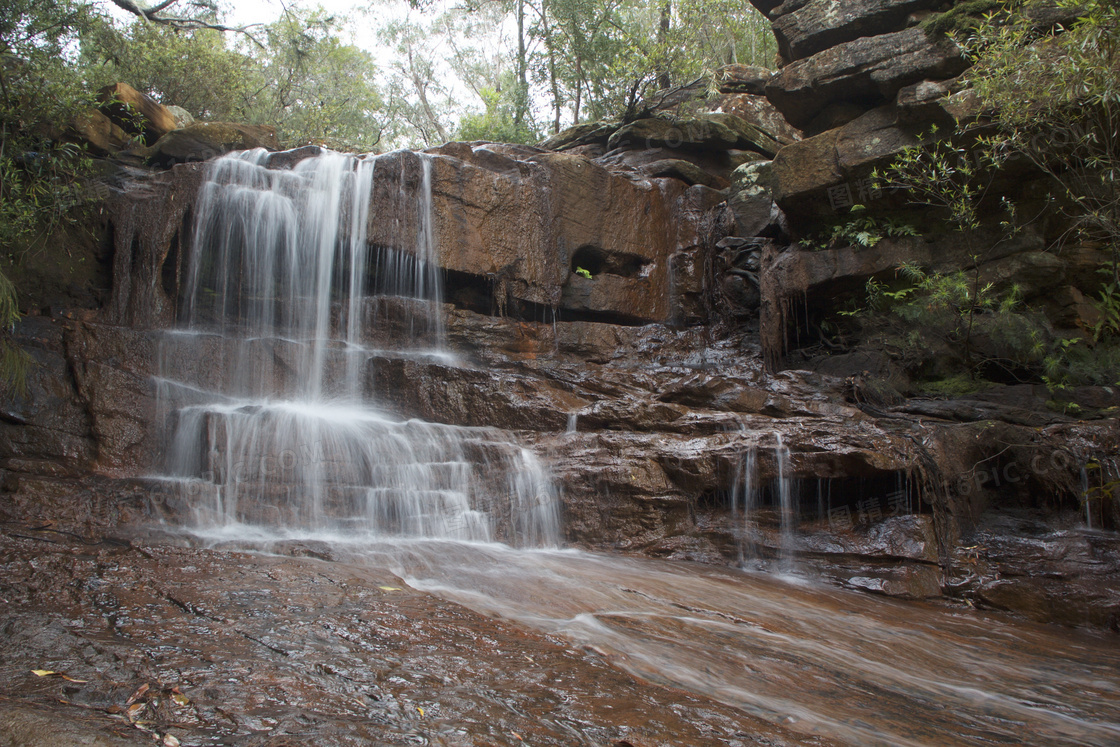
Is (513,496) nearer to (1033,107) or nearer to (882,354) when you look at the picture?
(882,354)

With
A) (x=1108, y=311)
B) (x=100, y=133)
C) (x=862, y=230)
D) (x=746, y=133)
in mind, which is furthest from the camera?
(x=746, y=133)

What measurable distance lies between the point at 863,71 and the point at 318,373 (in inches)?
384

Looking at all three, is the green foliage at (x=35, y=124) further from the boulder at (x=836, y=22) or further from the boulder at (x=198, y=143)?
the boulder at (x=836, y=22)

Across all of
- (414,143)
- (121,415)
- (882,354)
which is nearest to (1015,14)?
(882,354)

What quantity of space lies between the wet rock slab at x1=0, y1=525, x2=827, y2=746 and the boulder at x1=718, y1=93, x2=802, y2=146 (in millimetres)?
14288

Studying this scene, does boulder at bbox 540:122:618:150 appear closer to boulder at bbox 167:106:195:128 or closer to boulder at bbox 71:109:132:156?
boulder at bbox 167:106:195:128

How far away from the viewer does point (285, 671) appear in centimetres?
312

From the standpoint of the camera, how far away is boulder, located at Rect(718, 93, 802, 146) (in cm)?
1536

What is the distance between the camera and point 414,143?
34562 mm

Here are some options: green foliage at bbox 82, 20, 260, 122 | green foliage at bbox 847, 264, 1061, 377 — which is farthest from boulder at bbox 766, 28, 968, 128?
green foliage at bbox 82, 20, 260, 122

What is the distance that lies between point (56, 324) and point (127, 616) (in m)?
5.81

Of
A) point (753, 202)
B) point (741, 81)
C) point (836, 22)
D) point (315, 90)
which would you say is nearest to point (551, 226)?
point (753, 202)

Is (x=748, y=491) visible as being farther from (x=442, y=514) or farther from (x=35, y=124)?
→ (x=35, y=124)

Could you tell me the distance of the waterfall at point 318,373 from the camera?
709 centimetres
